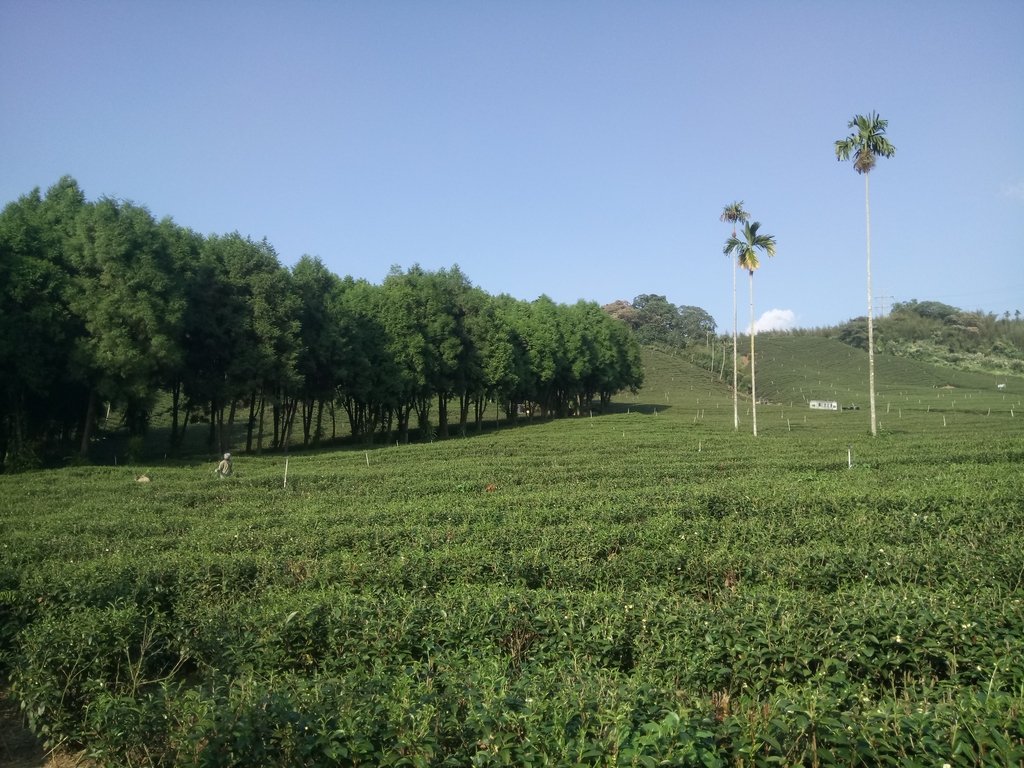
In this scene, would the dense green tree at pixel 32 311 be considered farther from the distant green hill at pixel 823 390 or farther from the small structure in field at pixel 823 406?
the small structure in field at pixel 823 406

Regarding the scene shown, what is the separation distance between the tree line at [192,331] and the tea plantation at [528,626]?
12.7 m

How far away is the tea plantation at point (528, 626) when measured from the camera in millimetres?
5211

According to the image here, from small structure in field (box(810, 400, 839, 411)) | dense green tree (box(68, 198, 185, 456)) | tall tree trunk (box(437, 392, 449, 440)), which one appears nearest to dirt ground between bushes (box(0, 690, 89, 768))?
dense green tree (box(68, 198, 185, 456))

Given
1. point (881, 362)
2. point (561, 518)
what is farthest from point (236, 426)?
point (881, 362)

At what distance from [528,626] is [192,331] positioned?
3627 centimetres

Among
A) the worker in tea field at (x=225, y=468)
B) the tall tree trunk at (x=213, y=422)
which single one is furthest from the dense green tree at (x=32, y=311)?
the worker in tea field at (x=225, y=468)

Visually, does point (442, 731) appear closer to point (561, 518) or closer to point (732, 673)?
point (732, 673)

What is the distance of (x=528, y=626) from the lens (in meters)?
8.27

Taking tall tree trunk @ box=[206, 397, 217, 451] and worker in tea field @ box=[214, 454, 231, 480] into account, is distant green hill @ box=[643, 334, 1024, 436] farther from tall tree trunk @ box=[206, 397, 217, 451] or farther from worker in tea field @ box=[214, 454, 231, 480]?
worker in tea field @ box=[214, 454, 231, 480]

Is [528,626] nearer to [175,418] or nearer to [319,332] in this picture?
[319,332]

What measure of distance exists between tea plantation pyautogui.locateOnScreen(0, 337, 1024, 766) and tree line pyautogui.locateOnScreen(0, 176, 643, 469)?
41.6 ft

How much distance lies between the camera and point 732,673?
7.20 m

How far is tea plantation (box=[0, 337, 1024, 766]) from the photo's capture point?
521cm

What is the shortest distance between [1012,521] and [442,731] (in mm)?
14297
